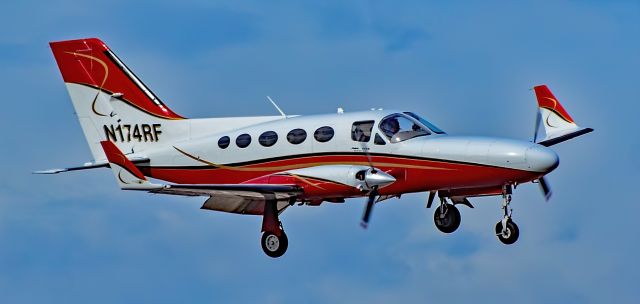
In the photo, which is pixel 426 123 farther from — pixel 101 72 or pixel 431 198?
pixel 101 72

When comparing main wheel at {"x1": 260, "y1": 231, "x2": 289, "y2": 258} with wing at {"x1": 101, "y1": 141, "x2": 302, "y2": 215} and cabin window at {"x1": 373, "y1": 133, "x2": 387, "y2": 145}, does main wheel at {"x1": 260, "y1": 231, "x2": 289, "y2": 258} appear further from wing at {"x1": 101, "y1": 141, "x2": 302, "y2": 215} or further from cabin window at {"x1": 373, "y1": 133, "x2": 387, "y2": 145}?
cabin window at {"x1": 373, "y1": 133, "x2": 387, "y2": 145}

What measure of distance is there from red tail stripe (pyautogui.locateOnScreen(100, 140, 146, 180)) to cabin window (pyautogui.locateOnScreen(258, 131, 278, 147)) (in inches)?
→ 164

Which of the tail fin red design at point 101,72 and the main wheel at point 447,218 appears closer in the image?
the main wheel at point 447,218

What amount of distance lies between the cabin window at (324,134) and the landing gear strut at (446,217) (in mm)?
4160

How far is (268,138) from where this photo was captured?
32.0 metres

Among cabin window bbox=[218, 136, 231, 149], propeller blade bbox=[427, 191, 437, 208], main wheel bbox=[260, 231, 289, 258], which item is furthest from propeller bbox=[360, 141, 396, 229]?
cabin window bbox=[218, 136, 231, 149]

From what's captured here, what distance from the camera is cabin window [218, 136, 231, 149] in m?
32.7

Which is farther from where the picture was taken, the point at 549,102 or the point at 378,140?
the point at 549,102

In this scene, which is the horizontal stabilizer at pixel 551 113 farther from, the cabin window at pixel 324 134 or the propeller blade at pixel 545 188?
the cabin window at pixel 324 134

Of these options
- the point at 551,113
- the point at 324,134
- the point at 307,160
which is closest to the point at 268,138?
the point at 307,160

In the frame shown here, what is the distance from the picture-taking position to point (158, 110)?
35.3 m

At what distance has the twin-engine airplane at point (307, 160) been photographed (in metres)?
29.8

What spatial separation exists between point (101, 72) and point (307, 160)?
7888 mm

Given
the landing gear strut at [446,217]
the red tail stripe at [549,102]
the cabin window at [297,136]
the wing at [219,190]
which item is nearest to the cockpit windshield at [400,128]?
the cabin window at [297,136]
